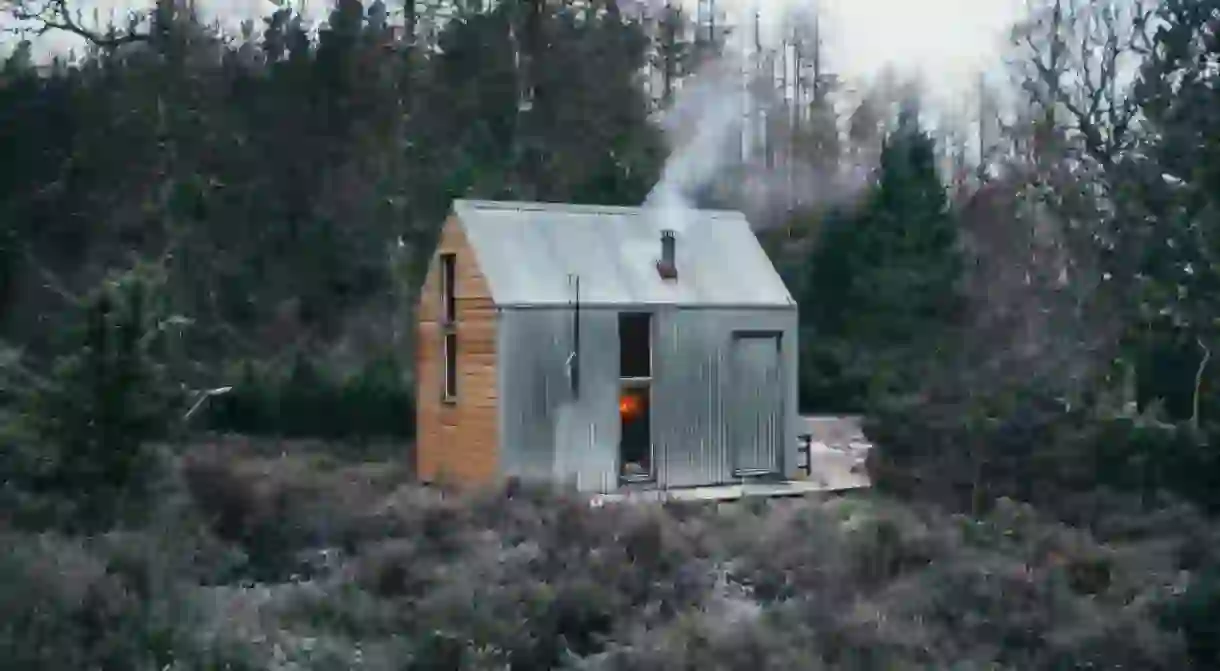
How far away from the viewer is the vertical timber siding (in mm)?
15859

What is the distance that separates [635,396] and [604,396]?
0.63 metres

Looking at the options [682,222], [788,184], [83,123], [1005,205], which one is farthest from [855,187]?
[83,123]

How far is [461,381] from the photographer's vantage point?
16.5m

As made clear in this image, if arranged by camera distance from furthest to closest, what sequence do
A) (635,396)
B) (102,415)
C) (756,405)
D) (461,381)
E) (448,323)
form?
(756,405) < (448,323) < (635,396) < (461,381) < (102,415)

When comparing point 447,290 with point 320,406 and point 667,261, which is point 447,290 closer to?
point 667,261

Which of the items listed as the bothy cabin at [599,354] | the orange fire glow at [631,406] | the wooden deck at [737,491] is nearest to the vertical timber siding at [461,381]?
the bothy cabin at [599,354]

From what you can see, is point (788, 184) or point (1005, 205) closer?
point (1005, 205)

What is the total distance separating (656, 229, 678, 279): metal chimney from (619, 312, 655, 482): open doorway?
0.71 metres

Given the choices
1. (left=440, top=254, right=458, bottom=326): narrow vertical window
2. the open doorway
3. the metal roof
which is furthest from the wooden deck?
(left=440, top=254, right=458, bottom=326): narrow vertical window

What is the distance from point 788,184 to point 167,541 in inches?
797

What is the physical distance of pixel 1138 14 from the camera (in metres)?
21.6

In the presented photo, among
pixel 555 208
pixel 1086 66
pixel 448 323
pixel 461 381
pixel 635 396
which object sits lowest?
pixel 635 396

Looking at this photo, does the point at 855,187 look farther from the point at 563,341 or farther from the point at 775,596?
the point at 775,596

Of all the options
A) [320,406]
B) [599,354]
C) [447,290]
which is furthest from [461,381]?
[320,406]
